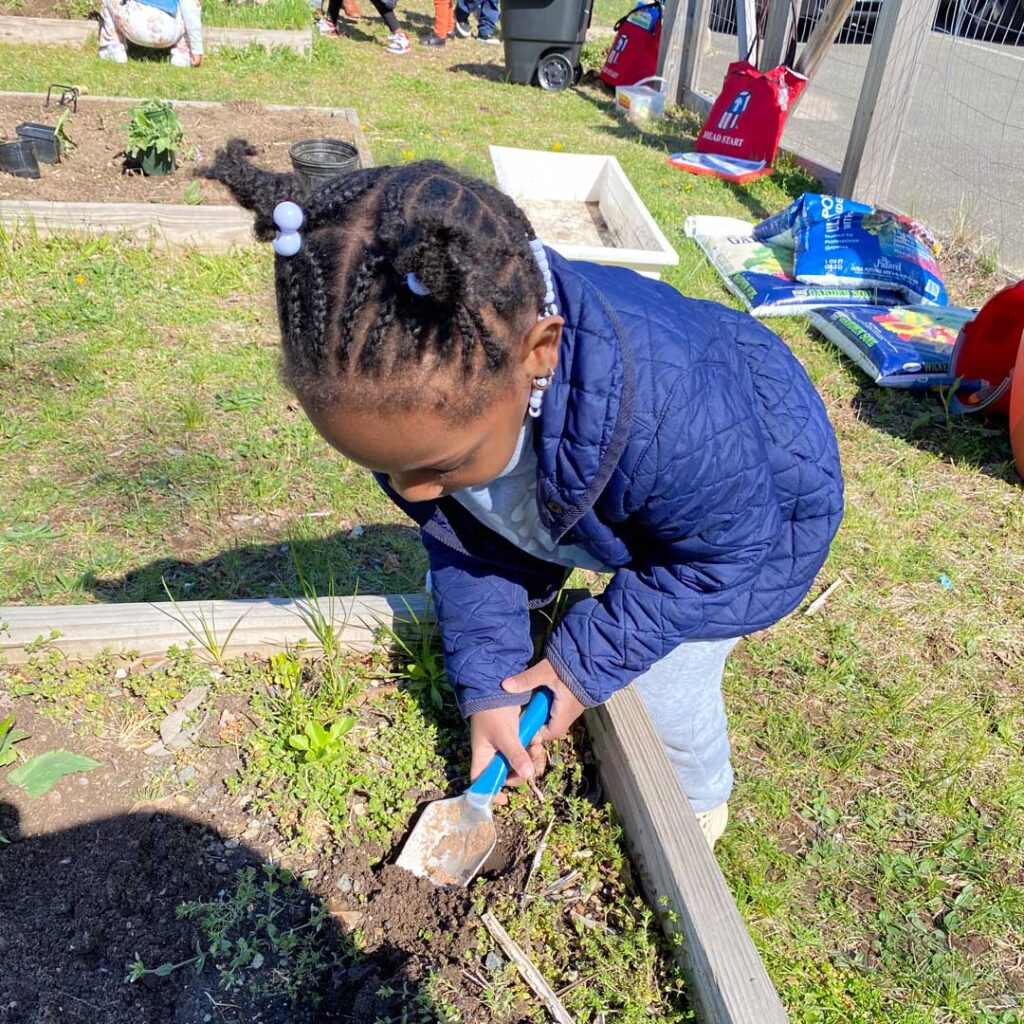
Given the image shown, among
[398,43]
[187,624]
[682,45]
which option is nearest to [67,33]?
[398,43]

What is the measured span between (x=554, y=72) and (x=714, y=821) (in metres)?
8.33

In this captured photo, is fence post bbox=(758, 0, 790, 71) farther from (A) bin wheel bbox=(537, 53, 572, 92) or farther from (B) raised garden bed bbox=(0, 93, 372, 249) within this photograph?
(B) raised garden bed bbox=(0, 93, 372, 249)

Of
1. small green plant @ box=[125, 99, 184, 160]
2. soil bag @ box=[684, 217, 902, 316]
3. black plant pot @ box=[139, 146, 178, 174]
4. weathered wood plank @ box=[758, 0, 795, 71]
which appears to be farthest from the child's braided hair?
weathered wood plank @ box=[758, 0, 795, 71]

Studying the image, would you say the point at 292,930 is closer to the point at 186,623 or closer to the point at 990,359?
the point at 186,623

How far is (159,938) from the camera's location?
1.49 metres

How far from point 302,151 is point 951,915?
457cm

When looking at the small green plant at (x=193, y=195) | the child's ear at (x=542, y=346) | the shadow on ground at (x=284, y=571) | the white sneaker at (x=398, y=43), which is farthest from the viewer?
the white sneaker at (x=398, y=43)

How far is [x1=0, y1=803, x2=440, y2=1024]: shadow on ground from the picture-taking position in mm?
1415

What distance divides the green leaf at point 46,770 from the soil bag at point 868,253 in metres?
3.88

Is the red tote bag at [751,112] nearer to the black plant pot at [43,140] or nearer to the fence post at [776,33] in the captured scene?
the fence post at [776,33]

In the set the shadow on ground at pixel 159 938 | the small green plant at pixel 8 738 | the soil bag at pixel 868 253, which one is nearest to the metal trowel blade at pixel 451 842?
the shadow on ground at pixel 159 938

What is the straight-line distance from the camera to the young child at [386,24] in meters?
9.32

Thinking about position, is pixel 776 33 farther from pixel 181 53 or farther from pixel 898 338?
pixel 181 53

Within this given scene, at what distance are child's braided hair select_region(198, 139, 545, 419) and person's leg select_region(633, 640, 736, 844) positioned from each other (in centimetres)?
85
